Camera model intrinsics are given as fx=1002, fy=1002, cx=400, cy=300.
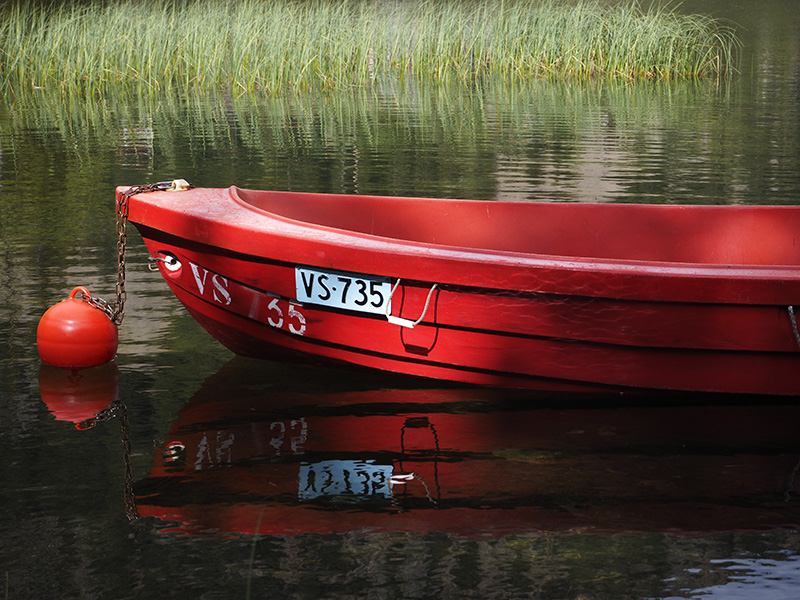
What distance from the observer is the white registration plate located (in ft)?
12.0

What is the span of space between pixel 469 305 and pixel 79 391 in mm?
1550

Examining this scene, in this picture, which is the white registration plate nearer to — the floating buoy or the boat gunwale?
the boat gunwale

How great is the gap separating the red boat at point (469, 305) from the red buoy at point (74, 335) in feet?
1.18

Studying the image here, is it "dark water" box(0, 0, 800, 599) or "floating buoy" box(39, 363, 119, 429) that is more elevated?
"floating buoy" box(39, 363, 119, 429)

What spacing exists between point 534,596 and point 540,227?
266cm

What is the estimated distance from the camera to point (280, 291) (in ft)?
12.5

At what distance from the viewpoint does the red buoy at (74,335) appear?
13.1 feet

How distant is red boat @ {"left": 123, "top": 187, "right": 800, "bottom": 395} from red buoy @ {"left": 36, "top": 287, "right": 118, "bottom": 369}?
361mm

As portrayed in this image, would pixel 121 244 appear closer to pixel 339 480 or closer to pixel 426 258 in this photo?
pixel 426 258

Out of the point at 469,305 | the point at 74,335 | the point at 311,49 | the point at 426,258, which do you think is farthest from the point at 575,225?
the point at 311,49

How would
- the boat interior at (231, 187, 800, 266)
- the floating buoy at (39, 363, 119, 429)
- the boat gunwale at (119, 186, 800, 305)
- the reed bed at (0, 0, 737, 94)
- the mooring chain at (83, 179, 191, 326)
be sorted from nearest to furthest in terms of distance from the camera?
the boat gunwale at (119, 186, 800, 305), the floating buoy at (39, 363, 119, 429), the mooring chain at (83, 179, 191, 326), the boat interior at (231, 187, 800, 266), the reed bed at (0, 0, 737, 94)

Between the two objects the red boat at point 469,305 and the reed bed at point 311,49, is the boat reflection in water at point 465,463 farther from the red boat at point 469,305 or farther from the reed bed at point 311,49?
the reed bed at point 311,49

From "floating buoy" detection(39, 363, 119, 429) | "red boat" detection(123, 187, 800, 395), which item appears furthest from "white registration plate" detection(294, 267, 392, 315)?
"floating buoy" detection(39, 363, 119, 429)

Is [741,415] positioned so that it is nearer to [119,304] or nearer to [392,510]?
[392,510]
